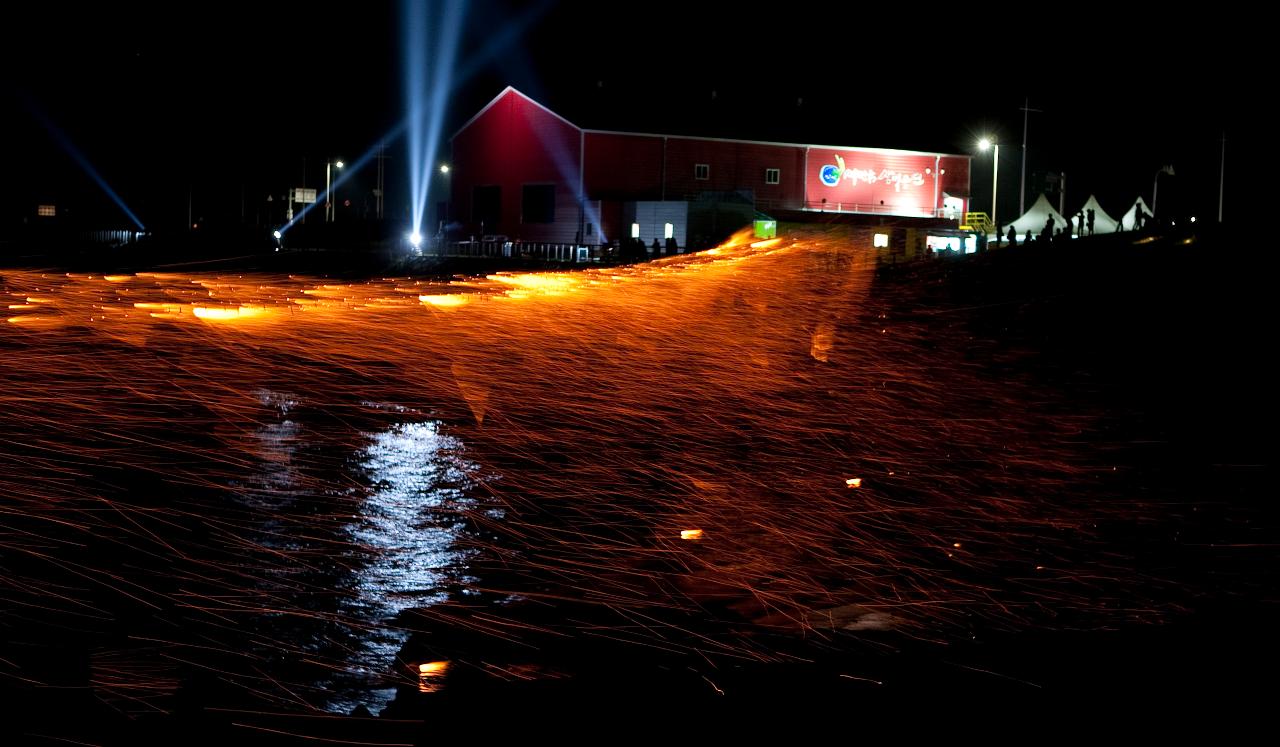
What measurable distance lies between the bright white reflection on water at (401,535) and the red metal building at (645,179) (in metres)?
31.6

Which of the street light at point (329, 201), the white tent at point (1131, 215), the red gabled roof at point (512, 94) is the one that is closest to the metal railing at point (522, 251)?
the red gabled roof at point (512, 94)

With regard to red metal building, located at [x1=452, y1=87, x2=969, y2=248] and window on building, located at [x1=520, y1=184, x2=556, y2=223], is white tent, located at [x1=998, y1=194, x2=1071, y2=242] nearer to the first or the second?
red metal building, located at [x1=452, y1=87, x2=969, y2=248]

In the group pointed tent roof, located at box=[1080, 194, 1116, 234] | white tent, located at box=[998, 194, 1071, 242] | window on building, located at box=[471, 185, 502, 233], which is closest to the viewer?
white tent, located at box=[998, 194, 1071, 242]

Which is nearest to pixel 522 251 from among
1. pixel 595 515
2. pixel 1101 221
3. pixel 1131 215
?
pixel 1101 221

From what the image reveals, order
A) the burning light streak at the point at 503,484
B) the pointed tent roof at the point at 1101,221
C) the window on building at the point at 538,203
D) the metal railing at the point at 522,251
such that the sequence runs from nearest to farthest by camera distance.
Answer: the burning light streak at the point at 503,484 → the metal railing at the point at 522,251 → the window on building at the point at 538,203 → the pointed tent roof at the point at 1101,221

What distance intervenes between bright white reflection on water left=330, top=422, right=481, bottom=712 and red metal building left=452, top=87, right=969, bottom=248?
31.6m

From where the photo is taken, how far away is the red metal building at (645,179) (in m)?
44.8

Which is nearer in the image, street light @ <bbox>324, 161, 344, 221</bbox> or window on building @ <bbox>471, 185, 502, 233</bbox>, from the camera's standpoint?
window on building @ <bbox>471, 185, 502, 233</bbox>

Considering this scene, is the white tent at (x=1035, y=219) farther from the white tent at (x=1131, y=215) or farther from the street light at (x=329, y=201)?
the street light at (x=329, y=201)

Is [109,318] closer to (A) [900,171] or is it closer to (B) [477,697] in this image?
(B) [477,697]

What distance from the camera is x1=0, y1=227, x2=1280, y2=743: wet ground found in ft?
18.5

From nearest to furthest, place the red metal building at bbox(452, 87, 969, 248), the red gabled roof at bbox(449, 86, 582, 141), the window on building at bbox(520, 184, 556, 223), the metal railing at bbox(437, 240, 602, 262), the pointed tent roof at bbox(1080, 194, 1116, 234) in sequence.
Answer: the metal railing at bbox(437, 240, 602, 262) < the red metal building at bbox(452, 87, 969, 248) < the red gabled roof at bbox(449, 86, 582, 141) < the window on building at bbox(520, 184, 556, 223) < the pointed tent roof at bbox(1080, 194, 1116, 234)

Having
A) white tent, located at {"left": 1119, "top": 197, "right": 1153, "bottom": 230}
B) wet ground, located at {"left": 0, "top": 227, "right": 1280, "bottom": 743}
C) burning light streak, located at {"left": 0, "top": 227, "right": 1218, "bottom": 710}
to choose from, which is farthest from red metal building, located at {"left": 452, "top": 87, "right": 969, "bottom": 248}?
burning light streak, located at {"left": 0, "top": 227, "right": 1218, "bottom": 710}

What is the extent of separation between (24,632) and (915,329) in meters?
11.9
